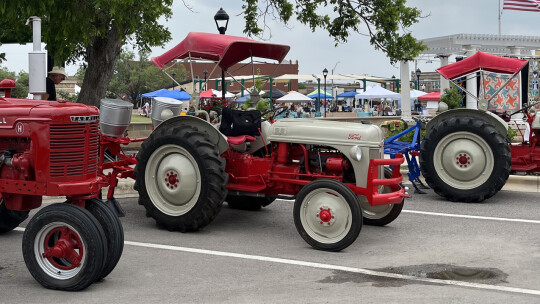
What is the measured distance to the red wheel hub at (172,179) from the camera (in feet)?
30.9

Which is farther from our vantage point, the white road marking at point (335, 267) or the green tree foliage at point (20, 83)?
the green tree foliage at point (20, 83)

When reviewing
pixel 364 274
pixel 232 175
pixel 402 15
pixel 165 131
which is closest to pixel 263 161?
pixel 232 175

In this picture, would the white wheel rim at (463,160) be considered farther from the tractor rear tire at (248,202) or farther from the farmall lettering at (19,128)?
the farmall lettering at (19,128)

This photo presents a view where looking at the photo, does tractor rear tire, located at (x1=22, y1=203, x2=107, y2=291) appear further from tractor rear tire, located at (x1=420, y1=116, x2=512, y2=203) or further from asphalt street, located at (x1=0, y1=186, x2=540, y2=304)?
tractor rear tire, located at (x1=420, y1=116, x2=512, y2=203)

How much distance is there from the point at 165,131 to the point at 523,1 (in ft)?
63.2

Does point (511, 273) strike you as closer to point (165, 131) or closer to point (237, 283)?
point (237, 283)

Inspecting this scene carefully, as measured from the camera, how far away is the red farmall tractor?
6422 mm

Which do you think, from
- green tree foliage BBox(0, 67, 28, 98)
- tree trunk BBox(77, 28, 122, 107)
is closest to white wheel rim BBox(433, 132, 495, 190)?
tree trunk BBox(77, 28, 122, 107)

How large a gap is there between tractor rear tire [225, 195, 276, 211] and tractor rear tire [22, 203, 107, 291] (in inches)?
179

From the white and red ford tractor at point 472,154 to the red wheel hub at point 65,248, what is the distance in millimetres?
6780

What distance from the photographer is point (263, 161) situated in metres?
9.48

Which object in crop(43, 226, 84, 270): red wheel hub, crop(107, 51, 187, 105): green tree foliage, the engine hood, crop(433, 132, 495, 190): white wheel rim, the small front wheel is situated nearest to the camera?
crop(43, 226, 84, 270): red wheel hub

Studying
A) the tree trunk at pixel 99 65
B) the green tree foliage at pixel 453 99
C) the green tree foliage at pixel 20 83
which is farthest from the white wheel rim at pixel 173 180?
the green tree foliage at pixel 20 83

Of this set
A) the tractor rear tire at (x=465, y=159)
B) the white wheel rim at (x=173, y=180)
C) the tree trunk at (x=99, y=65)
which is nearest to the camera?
the white wheel rim at (x=173, y=180)
